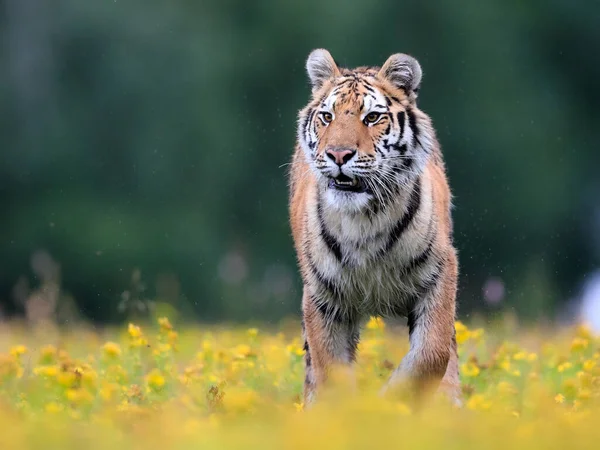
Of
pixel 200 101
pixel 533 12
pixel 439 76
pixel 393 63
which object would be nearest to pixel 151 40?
pixel 200 101

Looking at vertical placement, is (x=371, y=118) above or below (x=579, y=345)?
above

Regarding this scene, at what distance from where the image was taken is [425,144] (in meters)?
6.68

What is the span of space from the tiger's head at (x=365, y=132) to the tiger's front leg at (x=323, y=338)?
554mm

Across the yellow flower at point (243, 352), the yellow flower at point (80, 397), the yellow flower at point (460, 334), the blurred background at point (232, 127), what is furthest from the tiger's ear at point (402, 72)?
the blurred background at point (232, 127)

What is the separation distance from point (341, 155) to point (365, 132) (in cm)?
26

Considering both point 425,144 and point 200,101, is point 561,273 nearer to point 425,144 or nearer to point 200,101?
point 200,101

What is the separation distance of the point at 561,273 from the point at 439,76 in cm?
368

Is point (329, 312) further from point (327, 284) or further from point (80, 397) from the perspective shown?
point (80, 397)

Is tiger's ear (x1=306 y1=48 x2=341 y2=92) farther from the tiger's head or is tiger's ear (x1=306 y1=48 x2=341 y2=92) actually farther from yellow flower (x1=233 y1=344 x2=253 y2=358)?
yellow flower (x1=233 y1=344 x2=253 y2=358)

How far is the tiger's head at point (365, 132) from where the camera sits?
20.8 feet

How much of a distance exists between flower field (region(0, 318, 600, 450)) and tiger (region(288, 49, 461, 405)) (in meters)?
0.24

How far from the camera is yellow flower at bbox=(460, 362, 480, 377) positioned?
6.91 metres

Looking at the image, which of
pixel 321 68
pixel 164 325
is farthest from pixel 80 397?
pixel 321 68

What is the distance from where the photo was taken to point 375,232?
644 cm
